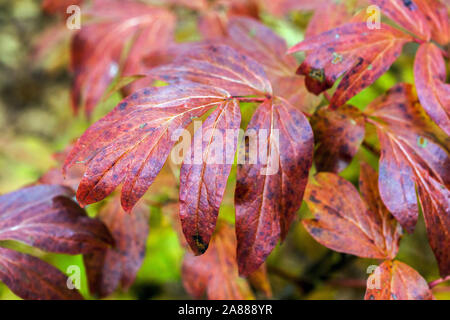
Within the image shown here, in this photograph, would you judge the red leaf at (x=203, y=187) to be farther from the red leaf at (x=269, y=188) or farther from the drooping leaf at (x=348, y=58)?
the drooping leaf at (x=348, y=58)

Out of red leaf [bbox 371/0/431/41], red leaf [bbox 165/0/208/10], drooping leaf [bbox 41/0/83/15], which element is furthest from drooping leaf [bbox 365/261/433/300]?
drooping leaf [bbox 41/0/83/15]

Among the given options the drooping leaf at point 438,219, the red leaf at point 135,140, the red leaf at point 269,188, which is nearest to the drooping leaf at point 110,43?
the red leaf at point 135,140

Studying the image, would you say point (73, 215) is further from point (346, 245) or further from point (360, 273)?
point (360, 273)

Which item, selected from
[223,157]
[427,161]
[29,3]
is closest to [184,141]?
[223,157]

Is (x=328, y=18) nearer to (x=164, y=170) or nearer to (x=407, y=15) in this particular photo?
(x=407, y=15)

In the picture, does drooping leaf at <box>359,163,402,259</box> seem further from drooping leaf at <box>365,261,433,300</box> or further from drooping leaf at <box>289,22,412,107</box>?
drooping leaf at <box>289,22,412,107</box>

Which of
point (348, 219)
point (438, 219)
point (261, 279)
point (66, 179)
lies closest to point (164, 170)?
point (66, 179)

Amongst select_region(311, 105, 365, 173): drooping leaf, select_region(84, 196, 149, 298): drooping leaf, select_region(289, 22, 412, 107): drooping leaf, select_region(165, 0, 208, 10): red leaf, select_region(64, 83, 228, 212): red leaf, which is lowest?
select_region(84, 196, 149, 298): drooping leaf
